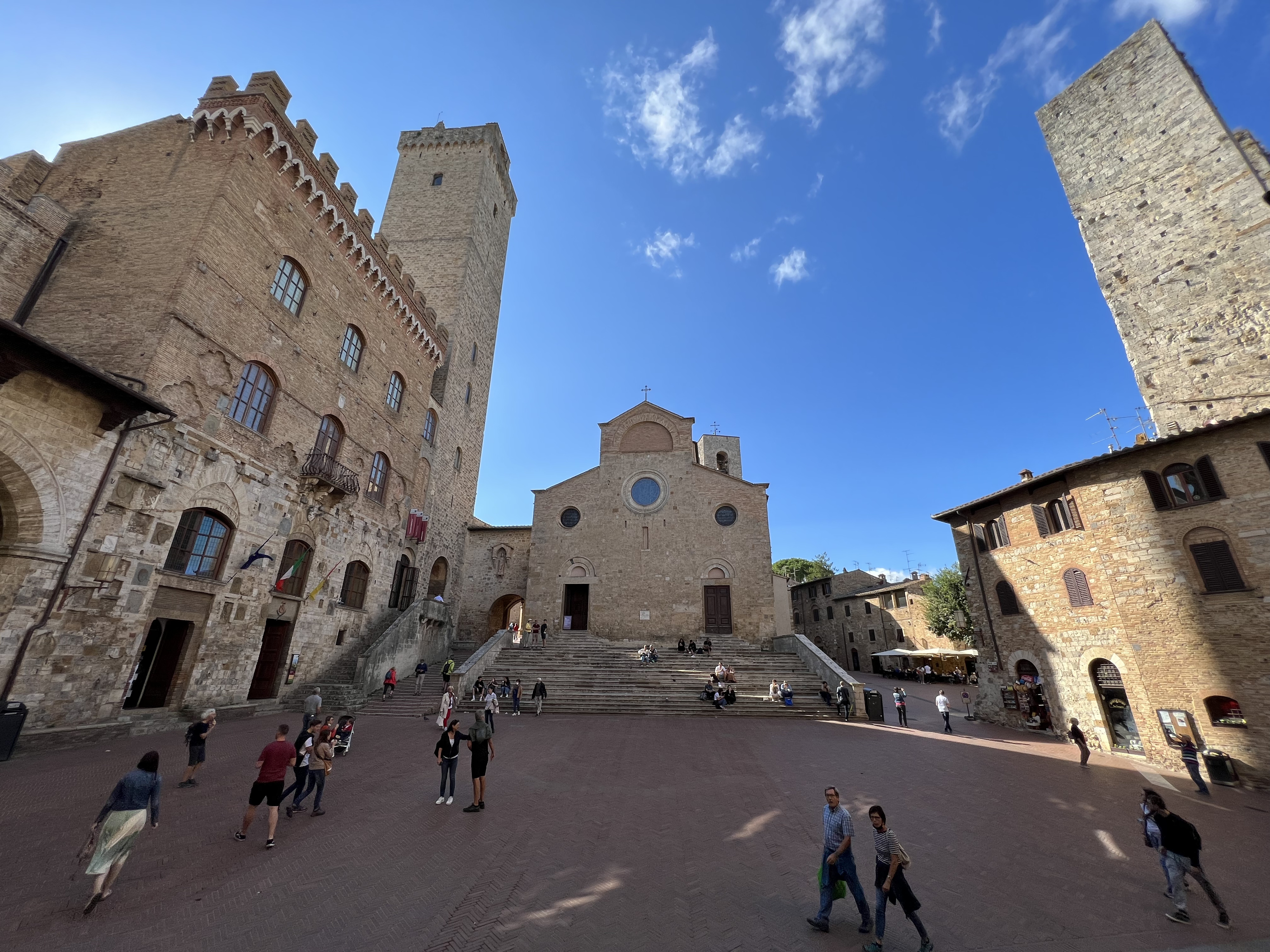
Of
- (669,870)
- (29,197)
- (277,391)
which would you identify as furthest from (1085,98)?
(29,197)

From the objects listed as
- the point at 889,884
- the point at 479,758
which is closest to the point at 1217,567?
the point at 889,884

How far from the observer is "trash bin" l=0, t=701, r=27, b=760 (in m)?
8.64

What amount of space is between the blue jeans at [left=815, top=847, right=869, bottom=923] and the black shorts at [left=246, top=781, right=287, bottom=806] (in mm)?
6106

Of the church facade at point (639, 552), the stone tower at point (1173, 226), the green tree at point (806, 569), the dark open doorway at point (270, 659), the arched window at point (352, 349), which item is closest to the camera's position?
the stone tower at point (1173, 226)

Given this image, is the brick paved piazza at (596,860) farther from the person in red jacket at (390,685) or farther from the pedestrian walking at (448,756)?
the person in red jacket at (390,685)

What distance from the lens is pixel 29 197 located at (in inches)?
595

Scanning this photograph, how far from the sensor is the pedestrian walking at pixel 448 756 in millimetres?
7734

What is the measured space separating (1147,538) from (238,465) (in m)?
24.6

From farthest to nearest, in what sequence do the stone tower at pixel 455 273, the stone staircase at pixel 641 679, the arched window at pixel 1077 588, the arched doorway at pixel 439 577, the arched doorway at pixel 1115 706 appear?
1. the stone tower at pixel 455 273
2. the arched doorway at pixel 439 577
3. the stone staircase at pixel 641 679
4. the arched window at pixel 1077 588
5. the arched doorway at pixel 1115 706

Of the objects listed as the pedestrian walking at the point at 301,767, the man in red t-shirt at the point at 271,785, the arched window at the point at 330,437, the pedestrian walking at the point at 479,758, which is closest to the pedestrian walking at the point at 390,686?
the arched window at the point at 330,437

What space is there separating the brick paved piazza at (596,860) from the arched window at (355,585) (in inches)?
315

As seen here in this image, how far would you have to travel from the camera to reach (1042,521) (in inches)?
627

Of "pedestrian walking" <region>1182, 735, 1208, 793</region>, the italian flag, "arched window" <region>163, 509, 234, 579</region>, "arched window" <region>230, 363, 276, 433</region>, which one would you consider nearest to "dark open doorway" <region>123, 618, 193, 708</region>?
"arched window" <region>163, 509, 234, 579</region>

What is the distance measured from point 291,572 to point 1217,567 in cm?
2520
